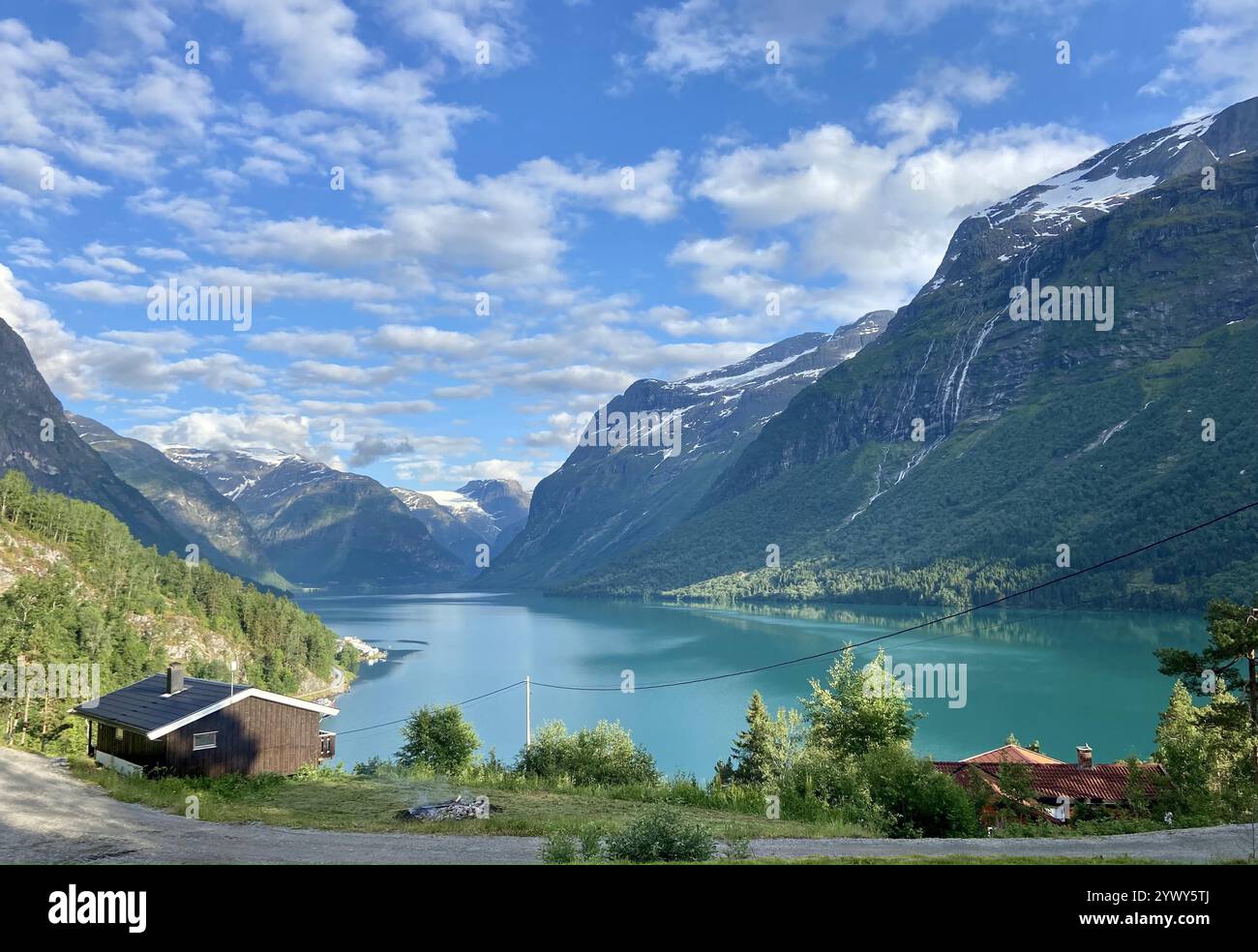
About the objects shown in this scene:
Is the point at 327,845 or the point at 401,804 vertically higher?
the point at 327,845

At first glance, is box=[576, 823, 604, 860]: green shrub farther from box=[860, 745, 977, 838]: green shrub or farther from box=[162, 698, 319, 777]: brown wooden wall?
box=[162, 698, 319, 777]: brown wooden wall

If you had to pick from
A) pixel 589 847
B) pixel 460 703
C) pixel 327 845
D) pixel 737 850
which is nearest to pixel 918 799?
pixel 737 850

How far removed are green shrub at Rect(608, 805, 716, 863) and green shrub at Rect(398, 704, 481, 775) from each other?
33.1 metres

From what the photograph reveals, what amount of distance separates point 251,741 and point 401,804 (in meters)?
14.6

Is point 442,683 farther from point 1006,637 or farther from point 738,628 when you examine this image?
point 1006,637

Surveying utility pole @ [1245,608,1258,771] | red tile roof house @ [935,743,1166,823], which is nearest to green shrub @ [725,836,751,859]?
utility pole @ [1245,608,1258,771]

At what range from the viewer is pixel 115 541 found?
107562mm

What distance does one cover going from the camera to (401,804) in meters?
23.0

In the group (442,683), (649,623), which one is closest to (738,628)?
(649,623)

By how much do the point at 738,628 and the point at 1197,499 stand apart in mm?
111469

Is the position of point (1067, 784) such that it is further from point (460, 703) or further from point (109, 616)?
point (109, 616)

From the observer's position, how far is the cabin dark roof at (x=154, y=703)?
31484 millimetres

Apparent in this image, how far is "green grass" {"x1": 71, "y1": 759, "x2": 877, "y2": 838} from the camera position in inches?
739

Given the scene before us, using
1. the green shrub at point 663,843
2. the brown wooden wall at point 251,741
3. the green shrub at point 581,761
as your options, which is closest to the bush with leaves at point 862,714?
the green shrub at point 581,761
